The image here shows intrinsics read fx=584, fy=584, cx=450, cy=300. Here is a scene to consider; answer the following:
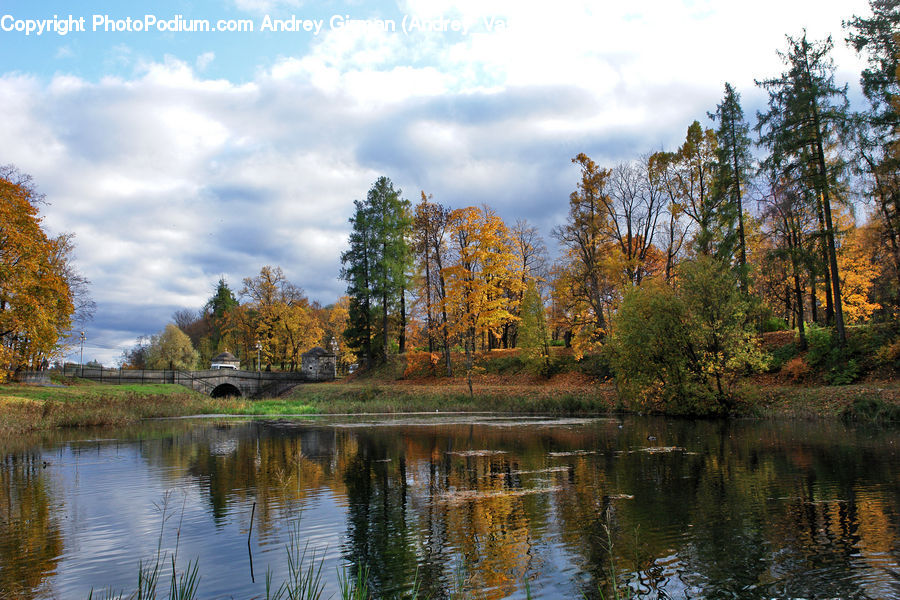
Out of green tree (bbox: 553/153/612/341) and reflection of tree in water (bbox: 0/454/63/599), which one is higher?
green tree (bbox: 553/153/612/341)

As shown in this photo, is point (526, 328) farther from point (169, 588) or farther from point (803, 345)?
point (169, 588)

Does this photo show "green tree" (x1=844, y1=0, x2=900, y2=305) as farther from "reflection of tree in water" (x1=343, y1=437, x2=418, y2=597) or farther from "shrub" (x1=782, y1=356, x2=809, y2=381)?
"reflection of tree in water" (x1=343, y1=437, x2=418, y2=597)

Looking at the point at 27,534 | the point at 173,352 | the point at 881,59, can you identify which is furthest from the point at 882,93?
the point at 173,352

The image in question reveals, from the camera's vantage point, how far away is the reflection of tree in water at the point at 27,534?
686 centimetres

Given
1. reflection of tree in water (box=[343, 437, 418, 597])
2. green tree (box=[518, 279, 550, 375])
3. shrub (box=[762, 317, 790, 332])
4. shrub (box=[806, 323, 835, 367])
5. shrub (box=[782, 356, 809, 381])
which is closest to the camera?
reflection of tree in water (box=[343, 437, 418, 597])

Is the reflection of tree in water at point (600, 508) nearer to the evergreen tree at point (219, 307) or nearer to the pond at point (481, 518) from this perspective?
the pond at point (481, 518)

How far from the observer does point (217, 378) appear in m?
58.5

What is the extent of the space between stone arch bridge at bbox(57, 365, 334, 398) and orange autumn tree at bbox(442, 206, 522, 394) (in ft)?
74.1

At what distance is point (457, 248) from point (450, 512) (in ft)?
126

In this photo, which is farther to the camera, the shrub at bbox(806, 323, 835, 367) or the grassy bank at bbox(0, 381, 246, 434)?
the shrub at bbox(806, 323, 835, 367)

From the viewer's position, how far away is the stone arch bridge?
5341cm

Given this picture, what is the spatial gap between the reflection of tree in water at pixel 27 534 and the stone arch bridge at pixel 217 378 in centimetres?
4361

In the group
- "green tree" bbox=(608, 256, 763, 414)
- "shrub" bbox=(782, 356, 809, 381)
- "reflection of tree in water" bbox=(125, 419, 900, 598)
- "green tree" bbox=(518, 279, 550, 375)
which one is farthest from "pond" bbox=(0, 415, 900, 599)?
"green tree" bbox=(518, 279, 550, 375)

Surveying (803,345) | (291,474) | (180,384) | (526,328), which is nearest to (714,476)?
(291,474)
